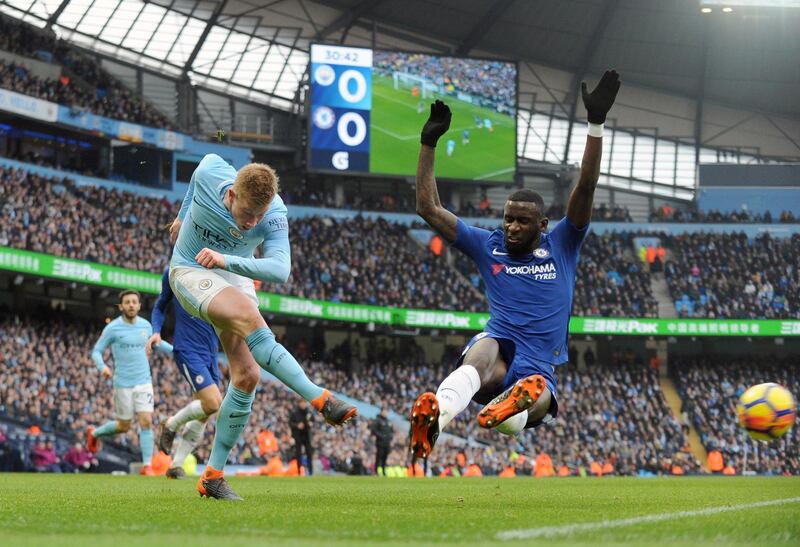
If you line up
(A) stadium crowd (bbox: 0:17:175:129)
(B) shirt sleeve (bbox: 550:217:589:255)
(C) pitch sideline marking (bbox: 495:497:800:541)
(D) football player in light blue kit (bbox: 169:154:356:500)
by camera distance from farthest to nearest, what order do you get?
(A) stadium crowd (bbox: 0:17:175:129) < (B) shirt sleeve (bbox: 550:217:589:255) < (D) football player in light blue kit (bbox: 169:154:356:500) < (C) pitch sideline marking (bbox: 495:497:800:541)

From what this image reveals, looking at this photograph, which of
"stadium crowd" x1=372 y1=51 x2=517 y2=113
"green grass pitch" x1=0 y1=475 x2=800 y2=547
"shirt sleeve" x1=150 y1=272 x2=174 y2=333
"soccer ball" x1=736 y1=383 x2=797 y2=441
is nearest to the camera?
"green grass pitch" x1=0 y1=475 x2=800 y2=547

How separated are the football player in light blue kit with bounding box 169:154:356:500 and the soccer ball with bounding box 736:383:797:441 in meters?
3.47

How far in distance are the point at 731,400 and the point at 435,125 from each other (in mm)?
37387

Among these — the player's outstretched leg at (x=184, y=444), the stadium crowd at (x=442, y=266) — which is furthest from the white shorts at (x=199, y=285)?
the stadium crowd at (x=442, y=266)

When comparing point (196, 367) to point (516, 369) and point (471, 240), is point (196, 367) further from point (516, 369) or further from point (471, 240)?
point (516, 369)

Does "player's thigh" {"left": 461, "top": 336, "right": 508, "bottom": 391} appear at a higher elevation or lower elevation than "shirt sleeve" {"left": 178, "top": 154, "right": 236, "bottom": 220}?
lower

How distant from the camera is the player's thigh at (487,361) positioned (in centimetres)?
704

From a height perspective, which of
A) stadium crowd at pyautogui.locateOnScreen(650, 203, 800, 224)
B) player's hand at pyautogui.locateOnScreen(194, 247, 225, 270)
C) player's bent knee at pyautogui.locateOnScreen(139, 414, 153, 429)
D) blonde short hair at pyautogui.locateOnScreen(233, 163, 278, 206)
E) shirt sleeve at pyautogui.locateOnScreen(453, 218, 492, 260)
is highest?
stadium crowd at pyautogui.locateOnScreen(650, 203, 800, 224)

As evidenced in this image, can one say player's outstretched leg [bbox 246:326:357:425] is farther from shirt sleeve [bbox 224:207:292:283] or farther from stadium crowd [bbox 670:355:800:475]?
stadium crowd [bbox 670:355:800:475]

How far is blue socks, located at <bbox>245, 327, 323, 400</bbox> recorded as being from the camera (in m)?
6.87

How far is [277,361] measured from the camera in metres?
6.94

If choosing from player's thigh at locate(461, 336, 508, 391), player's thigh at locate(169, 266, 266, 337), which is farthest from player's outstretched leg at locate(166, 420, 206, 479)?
player's thigh at locate(461, 336, 508, 391)

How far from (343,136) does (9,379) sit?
19.8m

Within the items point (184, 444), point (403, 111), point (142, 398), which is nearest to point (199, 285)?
point (184, 444)
